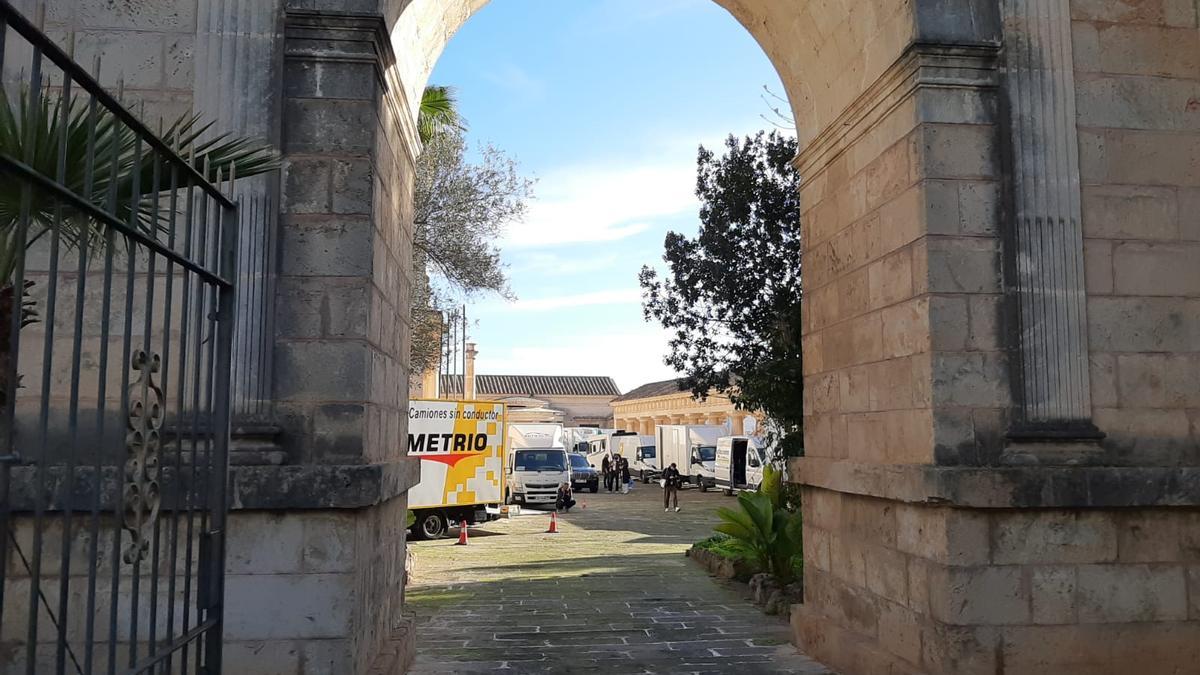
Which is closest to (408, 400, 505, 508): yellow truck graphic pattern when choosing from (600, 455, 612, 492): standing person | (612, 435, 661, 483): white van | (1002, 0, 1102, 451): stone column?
(1002, 0, 1102, 451): stone column

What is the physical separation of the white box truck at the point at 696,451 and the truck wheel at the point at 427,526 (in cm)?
1620

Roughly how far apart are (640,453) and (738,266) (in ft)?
89.9

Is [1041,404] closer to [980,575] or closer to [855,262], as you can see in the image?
[980,575]

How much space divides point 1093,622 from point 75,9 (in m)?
6.78

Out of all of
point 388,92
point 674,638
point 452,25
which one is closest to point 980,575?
point 674,638

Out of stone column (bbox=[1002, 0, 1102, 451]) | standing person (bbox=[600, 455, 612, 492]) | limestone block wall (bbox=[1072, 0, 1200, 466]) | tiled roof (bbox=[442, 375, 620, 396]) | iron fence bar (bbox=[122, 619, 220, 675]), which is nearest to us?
iron fence bar (bbox=[122, 619, 220, 675])

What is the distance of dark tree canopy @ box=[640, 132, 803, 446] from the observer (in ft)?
46.7

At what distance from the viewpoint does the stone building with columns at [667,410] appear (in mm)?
44188

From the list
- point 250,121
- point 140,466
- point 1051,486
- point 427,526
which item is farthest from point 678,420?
point 140,466

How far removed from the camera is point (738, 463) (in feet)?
95.3

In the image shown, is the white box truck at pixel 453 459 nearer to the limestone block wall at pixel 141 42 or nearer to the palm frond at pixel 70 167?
the limestone block wall at pixel 141 42

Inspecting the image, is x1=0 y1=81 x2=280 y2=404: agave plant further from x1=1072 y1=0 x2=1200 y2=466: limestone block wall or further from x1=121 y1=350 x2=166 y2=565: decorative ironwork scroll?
x1=1072 y1=0 x2=1200 y2=466: limestone block wall

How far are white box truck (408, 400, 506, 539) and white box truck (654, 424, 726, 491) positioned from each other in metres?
15.6

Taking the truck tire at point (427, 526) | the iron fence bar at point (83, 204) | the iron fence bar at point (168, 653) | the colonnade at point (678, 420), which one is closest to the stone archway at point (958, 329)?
the iron fence bar at point (168, 653)
